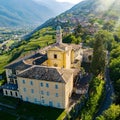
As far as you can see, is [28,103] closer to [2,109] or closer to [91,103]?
[2,109]

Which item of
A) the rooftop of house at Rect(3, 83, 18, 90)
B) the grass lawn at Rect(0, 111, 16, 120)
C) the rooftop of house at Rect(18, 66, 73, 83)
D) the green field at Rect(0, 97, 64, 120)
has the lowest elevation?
the grass lawn at Rect(0, 111, 16, 120)

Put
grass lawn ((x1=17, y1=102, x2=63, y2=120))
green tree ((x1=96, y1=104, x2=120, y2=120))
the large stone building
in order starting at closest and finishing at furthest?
1. green tree ((x1=96, y1=104, x2=120, y2=120))
2. grass lawn ((x1=17, y1=102, x2=63, y2=120))
3. the large stone building

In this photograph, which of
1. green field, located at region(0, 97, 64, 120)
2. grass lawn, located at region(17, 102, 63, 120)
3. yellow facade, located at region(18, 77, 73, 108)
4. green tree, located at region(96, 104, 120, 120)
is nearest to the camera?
green tree, located at region(96, 104, 120, 120)

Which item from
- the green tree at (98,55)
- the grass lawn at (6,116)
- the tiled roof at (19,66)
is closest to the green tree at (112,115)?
the grass lawn at (6,116)

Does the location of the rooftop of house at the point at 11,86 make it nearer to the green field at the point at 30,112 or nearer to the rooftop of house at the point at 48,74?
the green field at the point at 30,112

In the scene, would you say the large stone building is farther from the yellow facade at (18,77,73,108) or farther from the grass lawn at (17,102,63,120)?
the grass lawn at (17,102,63,120)

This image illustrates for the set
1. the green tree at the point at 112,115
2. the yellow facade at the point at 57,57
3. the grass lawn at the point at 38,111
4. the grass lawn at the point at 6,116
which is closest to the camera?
the green tree at the point at 112,115

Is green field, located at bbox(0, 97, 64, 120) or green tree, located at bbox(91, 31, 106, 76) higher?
green tree, located at bbox(91, 31, 106, 76)

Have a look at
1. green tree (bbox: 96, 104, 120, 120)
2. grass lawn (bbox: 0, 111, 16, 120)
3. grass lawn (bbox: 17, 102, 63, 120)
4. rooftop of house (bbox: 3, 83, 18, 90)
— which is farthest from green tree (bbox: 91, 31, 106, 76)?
grass lawn (bbox: 0, 111, 16, 120)
